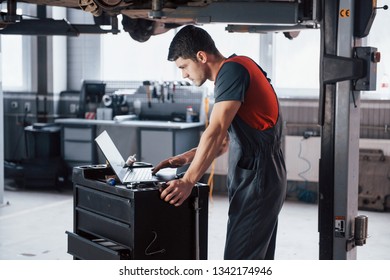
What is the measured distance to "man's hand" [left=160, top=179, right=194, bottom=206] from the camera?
2438 mm

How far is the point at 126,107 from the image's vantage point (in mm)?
7102

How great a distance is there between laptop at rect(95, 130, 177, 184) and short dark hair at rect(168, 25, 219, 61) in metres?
0.49

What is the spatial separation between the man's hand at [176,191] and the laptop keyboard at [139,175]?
195 mm

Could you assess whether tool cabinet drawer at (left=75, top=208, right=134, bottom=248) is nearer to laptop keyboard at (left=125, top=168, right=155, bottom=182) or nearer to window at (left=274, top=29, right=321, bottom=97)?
laptop keyboard at (left=125, top=168, right=155, bottom=182)

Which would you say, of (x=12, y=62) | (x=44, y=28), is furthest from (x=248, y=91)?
(x=12, y=62)

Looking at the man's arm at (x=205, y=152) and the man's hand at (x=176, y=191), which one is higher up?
the man's arm at (x=205, y=152)

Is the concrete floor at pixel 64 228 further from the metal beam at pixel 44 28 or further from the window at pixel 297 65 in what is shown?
the metal beam at pixel 44 28

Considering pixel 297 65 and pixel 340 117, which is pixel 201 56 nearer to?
pixel 340 117

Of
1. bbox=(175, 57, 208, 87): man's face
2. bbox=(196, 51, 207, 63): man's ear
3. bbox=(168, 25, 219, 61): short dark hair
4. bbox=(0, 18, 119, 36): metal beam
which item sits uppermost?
bbox=(0, 18, 119, 36): metal beam

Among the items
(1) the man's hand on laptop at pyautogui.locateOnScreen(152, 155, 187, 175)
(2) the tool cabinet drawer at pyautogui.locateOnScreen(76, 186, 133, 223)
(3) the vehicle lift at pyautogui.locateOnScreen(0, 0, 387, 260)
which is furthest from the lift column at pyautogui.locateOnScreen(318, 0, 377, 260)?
(2) the tool cabinet drawer at pyautogui.locateOnScreen(76, 186, 133, 223)

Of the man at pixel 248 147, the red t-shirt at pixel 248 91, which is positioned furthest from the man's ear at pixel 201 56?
the red t-shirt at pixel 248 91

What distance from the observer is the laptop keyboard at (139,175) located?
2.62 m
